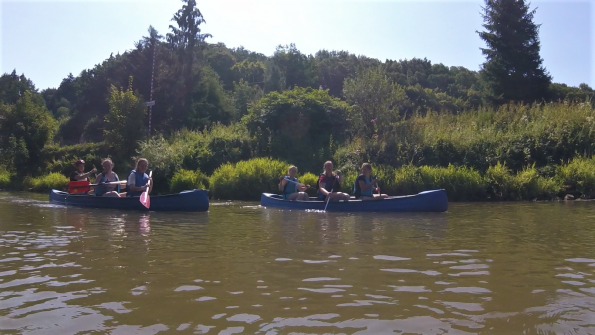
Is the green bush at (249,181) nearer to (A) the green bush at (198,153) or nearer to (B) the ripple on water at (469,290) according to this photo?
(A) the green bush at (198,153)

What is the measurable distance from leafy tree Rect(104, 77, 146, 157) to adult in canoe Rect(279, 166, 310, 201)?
44.7 feet

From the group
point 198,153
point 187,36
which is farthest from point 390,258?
point 187,36

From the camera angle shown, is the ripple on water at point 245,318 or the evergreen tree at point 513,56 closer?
the ripple on water at point 245,318

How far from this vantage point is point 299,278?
18.5ft

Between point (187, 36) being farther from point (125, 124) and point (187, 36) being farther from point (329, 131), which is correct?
point (329, 131)

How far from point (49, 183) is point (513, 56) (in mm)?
25148

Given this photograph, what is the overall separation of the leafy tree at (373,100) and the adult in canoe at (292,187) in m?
7.52

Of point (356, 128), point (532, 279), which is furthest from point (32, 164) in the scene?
point (532, 279)

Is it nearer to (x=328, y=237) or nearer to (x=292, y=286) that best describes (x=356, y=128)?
(x=328, y=237)

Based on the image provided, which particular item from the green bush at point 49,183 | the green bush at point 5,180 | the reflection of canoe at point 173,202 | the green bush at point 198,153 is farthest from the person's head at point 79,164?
the green bush at point 5,180

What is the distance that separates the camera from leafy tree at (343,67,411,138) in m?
20.9

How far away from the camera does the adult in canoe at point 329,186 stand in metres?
13.1

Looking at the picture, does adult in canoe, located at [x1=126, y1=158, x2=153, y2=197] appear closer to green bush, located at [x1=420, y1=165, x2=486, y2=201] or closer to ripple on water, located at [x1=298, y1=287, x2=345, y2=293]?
green bush, located at [x1=420, y1=165, x2=486, y2=201]

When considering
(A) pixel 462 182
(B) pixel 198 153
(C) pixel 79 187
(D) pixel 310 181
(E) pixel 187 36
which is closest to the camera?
(C) pixel 79 187
